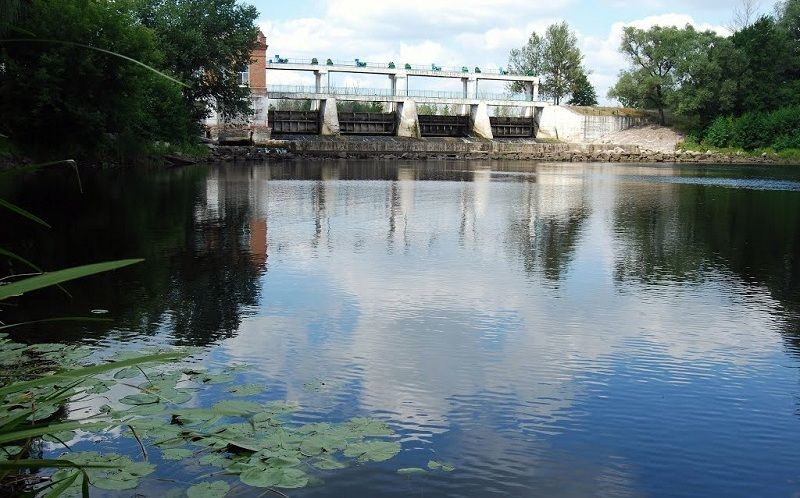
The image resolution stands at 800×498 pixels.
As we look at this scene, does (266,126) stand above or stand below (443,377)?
above

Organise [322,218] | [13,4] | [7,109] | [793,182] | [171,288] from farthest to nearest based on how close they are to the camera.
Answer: [793,182] → [7,109] → [322,218] → [13,4] → [171,288]

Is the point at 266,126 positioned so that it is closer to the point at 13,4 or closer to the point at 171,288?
the point at 13,4

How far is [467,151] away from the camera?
7331cm

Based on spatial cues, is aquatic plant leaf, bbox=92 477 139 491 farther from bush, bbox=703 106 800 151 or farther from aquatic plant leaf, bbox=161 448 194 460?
bush, bbox=703 106 800 151

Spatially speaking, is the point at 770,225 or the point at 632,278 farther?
the point at 770,225

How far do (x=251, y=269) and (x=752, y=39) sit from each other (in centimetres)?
7843

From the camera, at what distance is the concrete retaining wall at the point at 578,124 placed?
283 ft

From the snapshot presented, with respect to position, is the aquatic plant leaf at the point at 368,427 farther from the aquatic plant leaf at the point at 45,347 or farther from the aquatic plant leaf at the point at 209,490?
the aquatic plant leaf at the point at 45,347

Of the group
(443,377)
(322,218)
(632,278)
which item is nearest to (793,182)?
(322,218)

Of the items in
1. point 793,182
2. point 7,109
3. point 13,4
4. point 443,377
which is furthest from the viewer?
point 793,182

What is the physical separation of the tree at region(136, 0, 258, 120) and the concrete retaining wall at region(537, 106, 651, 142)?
3777 centimetres

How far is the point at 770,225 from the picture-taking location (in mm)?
20516

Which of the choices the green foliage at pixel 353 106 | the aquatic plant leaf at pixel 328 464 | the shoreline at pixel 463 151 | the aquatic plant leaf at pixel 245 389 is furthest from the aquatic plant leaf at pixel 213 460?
the green foliage at pixel 353 106

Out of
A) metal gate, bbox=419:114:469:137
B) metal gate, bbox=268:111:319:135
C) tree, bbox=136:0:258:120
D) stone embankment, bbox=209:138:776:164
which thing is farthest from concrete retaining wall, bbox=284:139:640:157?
tree, bbox=136:0:258:120
